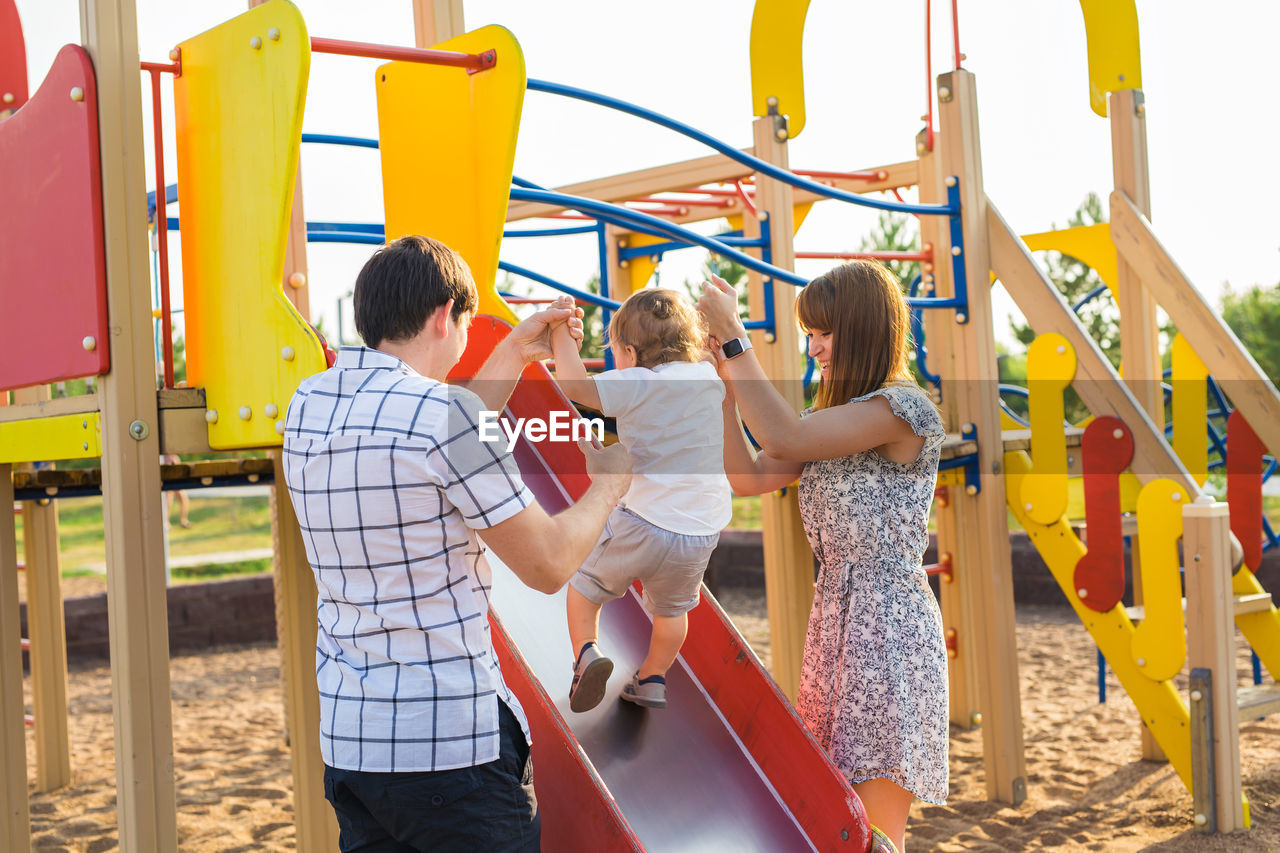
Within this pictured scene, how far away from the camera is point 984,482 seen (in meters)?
4.62

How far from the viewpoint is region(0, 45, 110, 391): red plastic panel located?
256 cm

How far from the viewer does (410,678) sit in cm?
177

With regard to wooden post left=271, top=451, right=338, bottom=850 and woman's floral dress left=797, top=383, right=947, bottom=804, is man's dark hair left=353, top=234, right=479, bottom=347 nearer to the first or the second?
woman's floral dress left=797, top=383, right=947, bottom=804

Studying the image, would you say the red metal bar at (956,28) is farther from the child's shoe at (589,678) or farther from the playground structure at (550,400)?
the child's shoe at (589,678)

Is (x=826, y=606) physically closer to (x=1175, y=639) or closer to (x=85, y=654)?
(x=1175, y=639)

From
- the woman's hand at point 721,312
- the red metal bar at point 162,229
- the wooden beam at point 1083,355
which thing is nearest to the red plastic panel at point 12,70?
the red metal bar at point 162,229

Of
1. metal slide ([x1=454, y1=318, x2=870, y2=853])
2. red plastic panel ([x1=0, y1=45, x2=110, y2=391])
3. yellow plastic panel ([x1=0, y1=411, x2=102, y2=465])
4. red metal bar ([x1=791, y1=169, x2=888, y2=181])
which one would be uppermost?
red metal bar ([x1=791, y1=169, x2=888, y2=181])

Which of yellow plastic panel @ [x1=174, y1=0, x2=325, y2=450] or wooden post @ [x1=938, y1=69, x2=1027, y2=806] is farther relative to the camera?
wooden post @ [x1=938, y1=69, x2=1027, y2=806]

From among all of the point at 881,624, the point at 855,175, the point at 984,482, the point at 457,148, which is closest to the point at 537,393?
the point at 457,148

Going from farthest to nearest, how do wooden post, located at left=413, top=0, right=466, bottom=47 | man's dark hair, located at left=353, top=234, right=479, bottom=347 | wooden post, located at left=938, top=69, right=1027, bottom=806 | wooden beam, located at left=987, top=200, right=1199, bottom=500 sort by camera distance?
wooden post, located at left=938, top=69, right=1027, bottom=806
wooden beam, located at left=987, top=200, right=1199, bottom=500
wooden post, located at left=413, top=0, right=466, bottom=47
man's dark hair, located at left=353, top=234, right=479, bottom=347

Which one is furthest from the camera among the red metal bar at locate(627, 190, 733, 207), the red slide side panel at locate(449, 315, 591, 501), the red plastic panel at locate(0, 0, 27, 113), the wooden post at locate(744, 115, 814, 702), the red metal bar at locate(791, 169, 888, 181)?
the red metal bar at locate(627, 190, 733, 207)

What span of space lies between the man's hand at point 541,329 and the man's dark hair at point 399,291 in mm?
381

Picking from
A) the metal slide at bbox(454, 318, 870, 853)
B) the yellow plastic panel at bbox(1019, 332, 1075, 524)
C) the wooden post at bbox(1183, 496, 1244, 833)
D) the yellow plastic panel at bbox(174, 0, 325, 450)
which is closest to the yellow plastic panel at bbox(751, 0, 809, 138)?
the yellow plastic panel at bbox(1019, 332, 1075, 524)

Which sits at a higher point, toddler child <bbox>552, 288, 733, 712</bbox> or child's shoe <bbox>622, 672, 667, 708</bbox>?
toddler child <bbox>552, 288, 733, 712</bbox>
